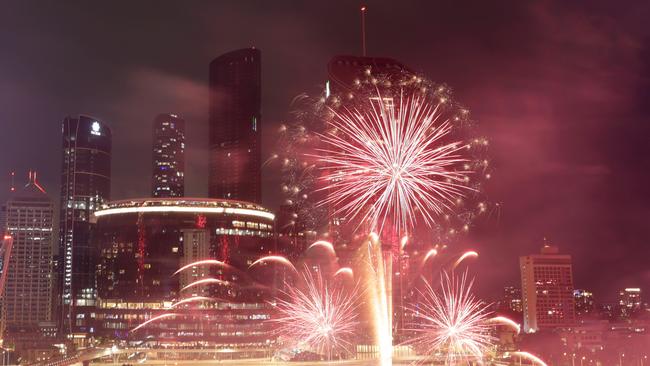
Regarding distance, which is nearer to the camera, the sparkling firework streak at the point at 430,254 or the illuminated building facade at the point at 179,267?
the sparkling firework streak at the point at 430,254

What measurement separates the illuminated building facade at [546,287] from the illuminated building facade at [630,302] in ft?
54.1

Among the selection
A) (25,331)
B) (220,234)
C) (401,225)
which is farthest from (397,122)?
(25,331)

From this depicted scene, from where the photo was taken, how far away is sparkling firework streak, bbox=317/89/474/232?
32.2m

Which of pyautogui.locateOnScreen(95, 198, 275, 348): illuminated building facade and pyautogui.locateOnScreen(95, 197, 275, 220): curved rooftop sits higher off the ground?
pyautogui.locateOnScreen(95, 197, 275, 220): curved rooftop

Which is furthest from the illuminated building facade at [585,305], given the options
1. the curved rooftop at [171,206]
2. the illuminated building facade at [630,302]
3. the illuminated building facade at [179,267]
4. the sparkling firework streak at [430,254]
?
the sparkling firework streak at [430,254]

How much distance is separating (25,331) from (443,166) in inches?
5418

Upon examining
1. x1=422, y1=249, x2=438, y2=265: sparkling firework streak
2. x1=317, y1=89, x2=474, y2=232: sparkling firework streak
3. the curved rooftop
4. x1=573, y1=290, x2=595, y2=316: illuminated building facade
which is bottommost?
x1=573, y1=290, x2=595, y2=316: illuminated building facade

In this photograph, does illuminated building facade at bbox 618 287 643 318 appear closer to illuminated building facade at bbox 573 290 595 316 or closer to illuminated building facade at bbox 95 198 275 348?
illuminated building facade at bbox 573 290 595 316

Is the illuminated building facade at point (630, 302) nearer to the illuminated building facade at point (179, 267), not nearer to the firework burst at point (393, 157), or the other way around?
the illuminated building facade at point (179, 267)

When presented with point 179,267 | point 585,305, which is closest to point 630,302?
point 585,305

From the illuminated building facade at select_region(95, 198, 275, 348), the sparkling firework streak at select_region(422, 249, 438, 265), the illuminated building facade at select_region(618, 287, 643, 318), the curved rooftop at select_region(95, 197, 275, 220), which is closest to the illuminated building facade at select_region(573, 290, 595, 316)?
the illuminated building facade at select_region(618, 287, 643, 318)

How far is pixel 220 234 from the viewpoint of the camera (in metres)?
122

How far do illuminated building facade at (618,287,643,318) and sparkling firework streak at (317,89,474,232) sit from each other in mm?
165524

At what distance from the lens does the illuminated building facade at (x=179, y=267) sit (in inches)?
4429
